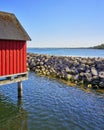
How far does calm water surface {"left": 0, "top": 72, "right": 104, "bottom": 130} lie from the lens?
12.3 metres

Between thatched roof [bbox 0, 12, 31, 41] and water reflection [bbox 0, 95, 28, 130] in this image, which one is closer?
water reflection [bbox 0, 95, 28, 130]

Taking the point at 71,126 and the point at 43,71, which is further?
the point at 43,71

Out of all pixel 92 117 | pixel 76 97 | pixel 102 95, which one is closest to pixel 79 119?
pixel 92 117

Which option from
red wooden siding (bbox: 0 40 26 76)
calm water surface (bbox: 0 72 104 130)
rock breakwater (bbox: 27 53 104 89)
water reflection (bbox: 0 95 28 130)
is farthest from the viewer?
rock breakwater (bbox: 27 53 104 89)

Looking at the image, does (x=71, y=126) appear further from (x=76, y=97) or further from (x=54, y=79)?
(x=54, y=79)

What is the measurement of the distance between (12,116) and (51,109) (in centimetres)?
261

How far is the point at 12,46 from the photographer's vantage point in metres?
14.8

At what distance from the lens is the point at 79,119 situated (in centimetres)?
1299

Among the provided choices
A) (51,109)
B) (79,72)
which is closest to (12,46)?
(51,109)

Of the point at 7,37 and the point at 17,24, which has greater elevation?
the point at 17,24

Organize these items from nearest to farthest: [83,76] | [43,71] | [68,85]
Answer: [68,85], [83,76], [43,71]

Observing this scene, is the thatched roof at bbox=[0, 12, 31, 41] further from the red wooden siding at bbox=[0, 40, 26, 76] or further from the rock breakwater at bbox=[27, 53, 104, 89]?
the rock breakwater at bbox=[27, 53, 104, 89]

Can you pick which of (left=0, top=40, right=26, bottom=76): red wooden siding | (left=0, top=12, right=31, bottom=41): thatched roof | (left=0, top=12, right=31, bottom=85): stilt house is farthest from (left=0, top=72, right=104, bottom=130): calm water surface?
(left=0, top=12, right=31, bottom=41): thatched roof

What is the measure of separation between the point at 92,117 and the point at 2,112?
562 centimetres
